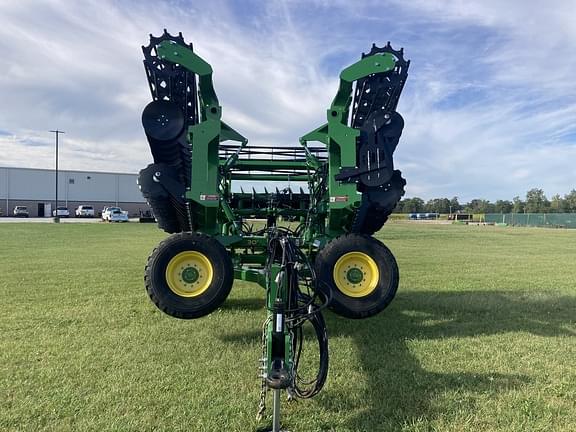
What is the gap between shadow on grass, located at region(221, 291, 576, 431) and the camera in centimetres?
344

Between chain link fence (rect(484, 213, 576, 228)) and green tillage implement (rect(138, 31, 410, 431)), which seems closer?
green tillage implement (rect(138, 31, 410, 431))

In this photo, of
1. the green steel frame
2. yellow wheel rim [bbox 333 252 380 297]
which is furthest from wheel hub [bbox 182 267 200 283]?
yellow wheel rim [bbox 333 252 380 297]

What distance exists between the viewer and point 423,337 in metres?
5.31

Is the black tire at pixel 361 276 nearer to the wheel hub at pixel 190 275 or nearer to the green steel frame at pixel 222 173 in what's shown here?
the green steel frame at pixel 222 173

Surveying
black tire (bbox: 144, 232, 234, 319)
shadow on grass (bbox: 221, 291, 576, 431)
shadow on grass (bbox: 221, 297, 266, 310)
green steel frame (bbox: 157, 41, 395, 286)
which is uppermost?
green steel frame (bbox: 157, 41, 395, 286)

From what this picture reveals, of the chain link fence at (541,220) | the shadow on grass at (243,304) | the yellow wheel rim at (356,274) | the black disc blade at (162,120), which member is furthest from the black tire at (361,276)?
the chain link fence at (541,220)

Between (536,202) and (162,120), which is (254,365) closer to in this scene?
(162,120)

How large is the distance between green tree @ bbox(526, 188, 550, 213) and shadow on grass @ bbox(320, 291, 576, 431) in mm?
107224

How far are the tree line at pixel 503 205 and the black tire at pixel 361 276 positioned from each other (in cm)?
8682

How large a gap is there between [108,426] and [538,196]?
121 m

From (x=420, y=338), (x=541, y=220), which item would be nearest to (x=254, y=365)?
(x=420, y=338)

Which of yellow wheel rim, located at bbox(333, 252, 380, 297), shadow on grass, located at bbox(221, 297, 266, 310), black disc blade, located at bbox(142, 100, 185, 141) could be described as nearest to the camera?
yellow wheel rim, located at bbox(333, 252, 380, 297)

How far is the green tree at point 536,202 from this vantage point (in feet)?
340

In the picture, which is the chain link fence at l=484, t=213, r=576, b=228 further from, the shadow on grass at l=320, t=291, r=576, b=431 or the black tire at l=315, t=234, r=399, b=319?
the black tire at l=315, t=234, r=399, b=319
